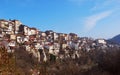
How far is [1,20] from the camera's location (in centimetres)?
8119

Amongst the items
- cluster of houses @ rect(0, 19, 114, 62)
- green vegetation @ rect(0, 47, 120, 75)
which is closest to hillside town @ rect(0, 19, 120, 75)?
cluster of houses @ rect(0, 19, 114, 62)

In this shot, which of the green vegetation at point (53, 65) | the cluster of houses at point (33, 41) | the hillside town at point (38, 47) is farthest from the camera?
the cluster of houses at point (33, 41)

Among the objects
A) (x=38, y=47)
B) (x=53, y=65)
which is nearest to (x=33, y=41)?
(x=38, y=47)

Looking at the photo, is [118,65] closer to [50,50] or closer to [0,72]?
[0,72]

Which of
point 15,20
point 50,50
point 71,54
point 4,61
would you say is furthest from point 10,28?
point 4,61

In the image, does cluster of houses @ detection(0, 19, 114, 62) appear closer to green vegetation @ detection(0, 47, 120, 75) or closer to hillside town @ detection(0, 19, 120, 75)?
hillside town @ detection(0, 19, 120, 75)

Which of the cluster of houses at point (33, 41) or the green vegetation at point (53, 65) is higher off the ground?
the cluster of houses at point (33, 41)

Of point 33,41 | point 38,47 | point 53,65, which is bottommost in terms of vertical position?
point 53,65

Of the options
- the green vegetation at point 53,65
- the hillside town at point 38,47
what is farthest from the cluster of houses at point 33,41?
the green vegetation at point 53,65

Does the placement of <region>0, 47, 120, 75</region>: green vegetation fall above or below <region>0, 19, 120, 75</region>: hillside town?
below

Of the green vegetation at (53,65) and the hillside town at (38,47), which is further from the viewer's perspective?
the hillside town at (38,47)

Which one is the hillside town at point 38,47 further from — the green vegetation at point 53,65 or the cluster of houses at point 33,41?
the green vegetation at point 53,65

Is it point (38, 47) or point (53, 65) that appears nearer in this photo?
point (53, 65)

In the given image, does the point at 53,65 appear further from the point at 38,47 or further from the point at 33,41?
the point at 33,41
